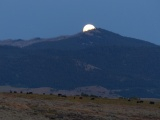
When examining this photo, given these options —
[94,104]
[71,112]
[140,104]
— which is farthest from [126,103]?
[71,112]

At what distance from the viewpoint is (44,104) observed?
171ft

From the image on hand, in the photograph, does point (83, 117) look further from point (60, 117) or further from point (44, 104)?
point (44, 104)

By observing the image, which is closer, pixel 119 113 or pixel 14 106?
pixel 14 106

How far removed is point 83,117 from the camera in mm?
45500

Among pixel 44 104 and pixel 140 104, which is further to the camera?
pixel 140 104

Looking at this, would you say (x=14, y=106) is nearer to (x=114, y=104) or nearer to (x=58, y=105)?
(x=58, y=105)

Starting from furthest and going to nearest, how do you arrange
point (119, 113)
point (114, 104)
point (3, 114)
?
1. point (114, 104)
2. point (119, 113)
3. point (3, 114)

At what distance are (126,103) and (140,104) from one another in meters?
1.66

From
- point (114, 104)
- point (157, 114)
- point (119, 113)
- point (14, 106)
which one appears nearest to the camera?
point (14, 106)

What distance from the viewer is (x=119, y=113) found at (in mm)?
52125

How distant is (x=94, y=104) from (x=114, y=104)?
11.7 ft

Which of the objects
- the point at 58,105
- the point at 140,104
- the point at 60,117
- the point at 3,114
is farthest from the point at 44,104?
the point at 140,104

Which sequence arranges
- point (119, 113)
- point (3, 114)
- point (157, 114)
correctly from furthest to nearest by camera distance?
point (157, 114)
point (119, 113)
point (3, 114)

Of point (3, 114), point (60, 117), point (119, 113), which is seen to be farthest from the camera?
point (119, 113)
